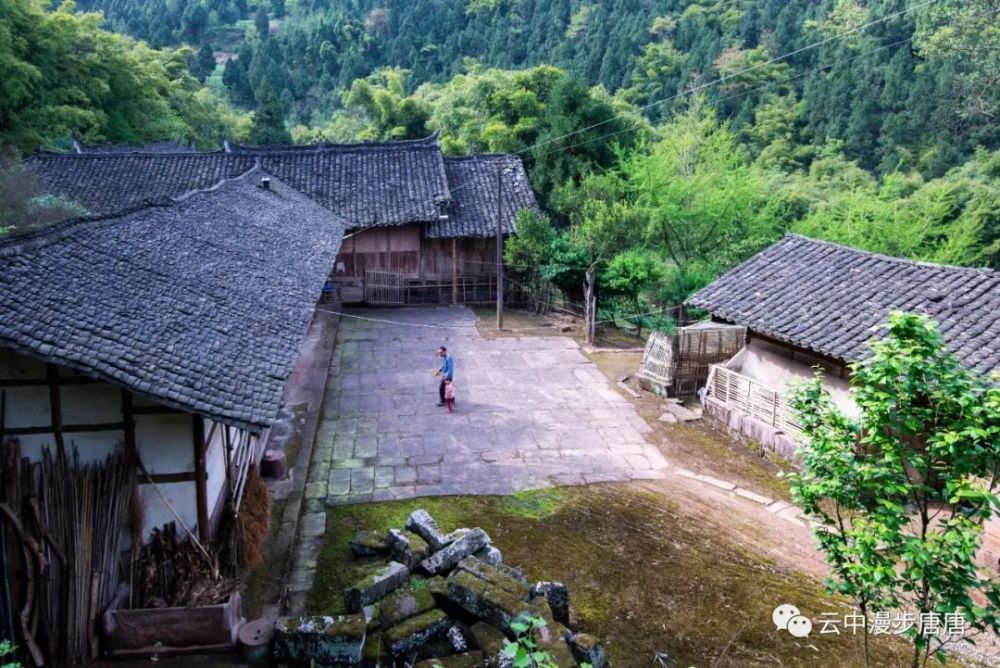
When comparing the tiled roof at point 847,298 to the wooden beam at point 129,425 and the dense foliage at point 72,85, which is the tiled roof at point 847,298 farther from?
the dense foliage at point 72,85

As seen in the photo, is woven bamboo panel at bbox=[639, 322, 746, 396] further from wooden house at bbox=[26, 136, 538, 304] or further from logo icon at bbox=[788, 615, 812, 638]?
wooden house at bbox=[26, 136, 538, 304]

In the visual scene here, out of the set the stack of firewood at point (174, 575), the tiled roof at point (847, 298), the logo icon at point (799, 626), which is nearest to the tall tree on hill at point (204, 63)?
the tiled roof at point (847, 298)

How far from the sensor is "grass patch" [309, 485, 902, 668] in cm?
807

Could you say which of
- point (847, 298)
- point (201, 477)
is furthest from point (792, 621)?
point (201, 477)

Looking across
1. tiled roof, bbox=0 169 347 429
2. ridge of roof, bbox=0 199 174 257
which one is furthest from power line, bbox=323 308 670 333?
ridge of roof, bbox=0 199 174 257

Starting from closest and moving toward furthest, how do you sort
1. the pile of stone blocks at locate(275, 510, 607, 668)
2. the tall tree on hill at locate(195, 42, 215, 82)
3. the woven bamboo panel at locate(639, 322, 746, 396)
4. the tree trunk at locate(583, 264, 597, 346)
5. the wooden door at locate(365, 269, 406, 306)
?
the pile of stone blocks at locate(275, 510, 607, 668)
the woven bamboo panel at locate(639, 322, 746, 396)
the tree trunk at locate(583, 264, 597, 346)
the wooden door at locate(365, 269, 406, 306)
the tall tree on hill at locate(195, 42, 215, 82)

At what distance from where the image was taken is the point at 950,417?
543 cm

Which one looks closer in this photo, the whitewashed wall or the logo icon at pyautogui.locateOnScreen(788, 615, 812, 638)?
the whitewashed wall

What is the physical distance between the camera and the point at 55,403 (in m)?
Result: 7.36

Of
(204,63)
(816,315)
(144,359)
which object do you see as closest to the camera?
(144,359)

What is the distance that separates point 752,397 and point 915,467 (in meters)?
8.22

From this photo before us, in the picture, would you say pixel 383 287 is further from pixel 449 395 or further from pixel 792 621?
pixel 792 621

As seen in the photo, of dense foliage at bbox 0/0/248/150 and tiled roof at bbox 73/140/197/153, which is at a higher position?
dense foliage at bbox 0/0/248/150

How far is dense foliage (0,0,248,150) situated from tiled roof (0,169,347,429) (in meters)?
19.6
